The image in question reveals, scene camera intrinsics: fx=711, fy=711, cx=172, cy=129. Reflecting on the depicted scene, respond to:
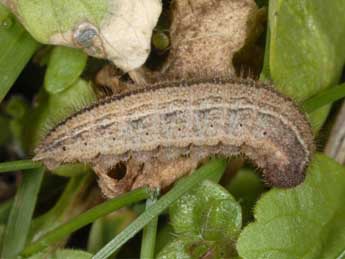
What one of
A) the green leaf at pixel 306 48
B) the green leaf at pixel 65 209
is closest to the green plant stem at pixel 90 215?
the green leaf at pixel 65 209

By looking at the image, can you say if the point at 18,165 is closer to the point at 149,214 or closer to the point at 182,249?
the point at 149,214

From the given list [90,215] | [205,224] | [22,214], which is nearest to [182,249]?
[205,224]

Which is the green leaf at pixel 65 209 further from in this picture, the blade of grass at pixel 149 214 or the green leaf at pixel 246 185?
the green leaf at pixel 246 185

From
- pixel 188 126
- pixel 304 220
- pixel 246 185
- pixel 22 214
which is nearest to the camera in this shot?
pixel 304 220

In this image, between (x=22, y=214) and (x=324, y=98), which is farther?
(x=22, y=214)

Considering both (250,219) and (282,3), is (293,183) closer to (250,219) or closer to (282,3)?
(250,219)

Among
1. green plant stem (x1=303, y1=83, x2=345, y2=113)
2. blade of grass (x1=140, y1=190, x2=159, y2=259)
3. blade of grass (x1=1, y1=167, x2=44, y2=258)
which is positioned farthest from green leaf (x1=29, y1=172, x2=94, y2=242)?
green plant stem (x1=303, y1=83, x2=345, y2=113)

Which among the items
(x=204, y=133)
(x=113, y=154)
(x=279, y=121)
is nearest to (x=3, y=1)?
(x=113, y=154)
